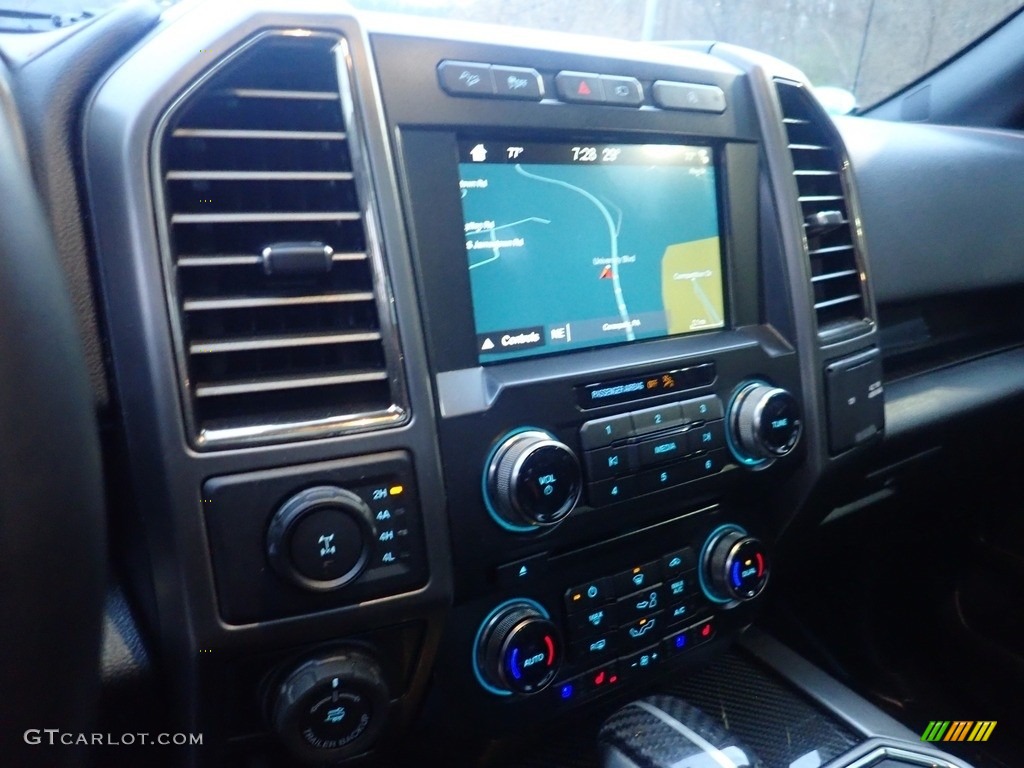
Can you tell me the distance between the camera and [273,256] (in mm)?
699

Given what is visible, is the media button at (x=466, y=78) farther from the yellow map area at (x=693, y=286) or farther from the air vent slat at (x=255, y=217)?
the yellow map area at (x=693, y=286)

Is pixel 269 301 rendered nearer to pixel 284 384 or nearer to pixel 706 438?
pixel 284 384

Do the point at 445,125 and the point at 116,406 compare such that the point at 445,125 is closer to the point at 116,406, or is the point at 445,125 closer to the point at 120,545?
the point at 116,406

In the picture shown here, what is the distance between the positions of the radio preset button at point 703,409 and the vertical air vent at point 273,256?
14.1 inches

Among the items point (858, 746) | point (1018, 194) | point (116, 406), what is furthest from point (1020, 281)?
point (116, 406)

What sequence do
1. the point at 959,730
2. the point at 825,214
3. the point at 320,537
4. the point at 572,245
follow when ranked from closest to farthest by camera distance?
the point at 320,537
the point at 572,245
the point at 825,214
the point at 959,730

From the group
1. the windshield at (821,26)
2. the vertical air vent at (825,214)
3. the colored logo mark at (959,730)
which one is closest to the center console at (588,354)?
the vertical air vent at (825,214)

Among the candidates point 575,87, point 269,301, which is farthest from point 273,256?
point 575,87

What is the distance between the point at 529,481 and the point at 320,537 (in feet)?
0.69

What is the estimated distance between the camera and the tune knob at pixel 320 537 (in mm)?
687

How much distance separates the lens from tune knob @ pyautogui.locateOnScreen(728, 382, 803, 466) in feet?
3.26

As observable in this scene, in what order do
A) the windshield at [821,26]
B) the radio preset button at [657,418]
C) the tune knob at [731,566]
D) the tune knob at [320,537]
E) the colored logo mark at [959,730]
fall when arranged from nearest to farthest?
1. the tune knob at [320,537]
2. the radio preset button at [657,418]
3. the tune knob at [731,566]
4. the windshield at [821,26]
5. the colored logo mark at [959,730]

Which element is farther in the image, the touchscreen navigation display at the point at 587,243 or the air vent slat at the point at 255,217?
the touchscreen navigation display at the point at 587,243

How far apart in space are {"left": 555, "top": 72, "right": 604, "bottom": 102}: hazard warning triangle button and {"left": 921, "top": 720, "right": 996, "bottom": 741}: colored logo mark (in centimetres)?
136
